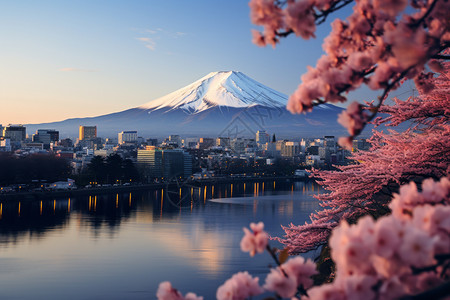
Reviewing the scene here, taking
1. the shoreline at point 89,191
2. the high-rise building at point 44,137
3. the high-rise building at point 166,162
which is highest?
the high-rise building at point 44,137

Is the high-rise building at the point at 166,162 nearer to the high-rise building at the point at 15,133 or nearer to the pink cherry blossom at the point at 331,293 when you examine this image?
the high-rise building at the point at 15,133

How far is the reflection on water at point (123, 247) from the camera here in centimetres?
1513

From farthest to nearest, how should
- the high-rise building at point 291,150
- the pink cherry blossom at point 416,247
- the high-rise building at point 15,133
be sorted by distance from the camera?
1. the high-rise building at point 291,150
2. the high-rise building at point 15,133
3. the pink cherry blossom at point 416,247

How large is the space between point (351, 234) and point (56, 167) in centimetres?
5378

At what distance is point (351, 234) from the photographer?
3.73ft

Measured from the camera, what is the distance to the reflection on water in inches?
596

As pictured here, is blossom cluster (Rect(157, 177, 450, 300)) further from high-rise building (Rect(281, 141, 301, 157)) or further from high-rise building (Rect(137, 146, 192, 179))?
high-rise building (Rect(281, 141, 301, 157))

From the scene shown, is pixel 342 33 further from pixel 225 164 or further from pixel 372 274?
pixel 225 164

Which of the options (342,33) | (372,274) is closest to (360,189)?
(342,33)

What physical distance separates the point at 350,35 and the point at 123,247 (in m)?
20.1

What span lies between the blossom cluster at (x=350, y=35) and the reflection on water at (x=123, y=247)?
41.2ft

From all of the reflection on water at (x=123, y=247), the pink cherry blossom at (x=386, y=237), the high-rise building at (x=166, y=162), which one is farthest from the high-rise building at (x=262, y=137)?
the pink cherry blossom at (x=386, y=237)

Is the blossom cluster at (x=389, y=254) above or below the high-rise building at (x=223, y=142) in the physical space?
below

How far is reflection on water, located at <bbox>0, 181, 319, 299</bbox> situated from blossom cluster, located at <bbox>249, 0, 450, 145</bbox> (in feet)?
41.2
